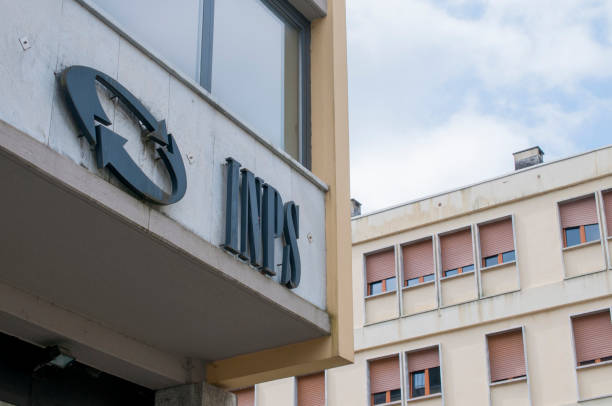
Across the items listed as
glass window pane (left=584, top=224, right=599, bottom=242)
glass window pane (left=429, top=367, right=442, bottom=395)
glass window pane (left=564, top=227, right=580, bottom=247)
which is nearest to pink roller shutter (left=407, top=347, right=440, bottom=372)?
glass window pane (left=429, top=367, right=442, bottom=395)

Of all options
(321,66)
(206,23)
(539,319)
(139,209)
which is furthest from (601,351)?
(139,209)

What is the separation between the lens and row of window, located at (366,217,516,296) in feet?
96.2

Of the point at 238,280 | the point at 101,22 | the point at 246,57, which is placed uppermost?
the point at 246,57

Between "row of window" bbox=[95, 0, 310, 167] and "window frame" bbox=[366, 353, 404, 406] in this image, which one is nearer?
"row of window" bbox=[95, 0, 310, 167]

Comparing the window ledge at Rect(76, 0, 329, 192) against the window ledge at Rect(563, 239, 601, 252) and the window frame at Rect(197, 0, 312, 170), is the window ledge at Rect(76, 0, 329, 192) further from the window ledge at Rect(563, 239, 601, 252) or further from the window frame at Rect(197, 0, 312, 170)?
the window ledge at Rect(563, 239, 601, 252)

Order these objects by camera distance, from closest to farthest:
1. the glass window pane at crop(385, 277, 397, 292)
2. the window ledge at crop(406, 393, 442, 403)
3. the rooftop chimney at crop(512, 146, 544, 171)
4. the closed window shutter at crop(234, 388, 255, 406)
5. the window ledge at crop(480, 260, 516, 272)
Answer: the window ledge at crop(406, 393, 442, 403) < the window ledge at crop(480, 260, 516, 272) < the glass window pane at crop(385, 277, 397, 292) < the closed window shutter at crop(234, 388, 255, 406) < the rooftop chimney at crop(512, 146, 544, 171)

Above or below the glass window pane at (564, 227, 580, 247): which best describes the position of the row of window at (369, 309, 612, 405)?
below

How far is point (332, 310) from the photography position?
9789 millimetres

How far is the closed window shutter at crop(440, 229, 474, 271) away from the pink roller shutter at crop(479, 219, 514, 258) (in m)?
0.35

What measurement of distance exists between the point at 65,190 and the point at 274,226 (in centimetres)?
257

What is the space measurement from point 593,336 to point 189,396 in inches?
730

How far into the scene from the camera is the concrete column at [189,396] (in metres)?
9.95

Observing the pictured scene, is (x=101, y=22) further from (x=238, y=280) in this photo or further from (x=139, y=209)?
(x=238, y=280)

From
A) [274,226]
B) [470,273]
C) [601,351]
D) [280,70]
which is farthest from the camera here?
[470,273]
